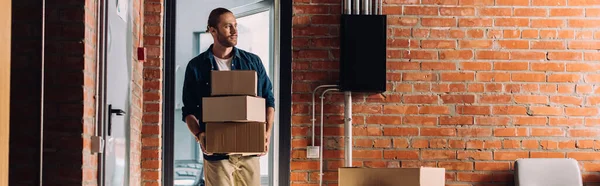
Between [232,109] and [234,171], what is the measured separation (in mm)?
394

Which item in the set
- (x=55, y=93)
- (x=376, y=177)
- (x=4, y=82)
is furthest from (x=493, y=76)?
(x=4, y=82)

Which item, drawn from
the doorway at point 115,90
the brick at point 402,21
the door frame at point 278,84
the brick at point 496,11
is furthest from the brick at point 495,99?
the doorway at point 115,90

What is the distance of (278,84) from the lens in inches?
234

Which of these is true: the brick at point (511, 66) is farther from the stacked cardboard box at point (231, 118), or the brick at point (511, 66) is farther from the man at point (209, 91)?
the stacked cardboard box at point (231, 118)

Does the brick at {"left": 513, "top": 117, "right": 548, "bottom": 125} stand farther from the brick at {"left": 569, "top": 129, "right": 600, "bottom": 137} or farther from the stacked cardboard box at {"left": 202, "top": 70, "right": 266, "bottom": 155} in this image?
the stacked cardboard box at {"left": 202, "top": 70, "right": 266, "bottom": 155}

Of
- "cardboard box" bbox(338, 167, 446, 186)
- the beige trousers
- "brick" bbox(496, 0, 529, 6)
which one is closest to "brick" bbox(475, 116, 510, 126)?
"brick" bbox(496, 0, 529, 6)

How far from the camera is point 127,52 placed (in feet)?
16.8

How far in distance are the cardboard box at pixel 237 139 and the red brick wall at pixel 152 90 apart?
92 cm

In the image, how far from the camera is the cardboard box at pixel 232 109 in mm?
4906

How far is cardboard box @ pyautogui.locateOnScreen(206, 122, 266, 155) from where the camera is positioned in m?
4.96

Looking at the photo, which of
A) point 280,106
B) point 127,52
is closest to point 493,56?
point 280,106

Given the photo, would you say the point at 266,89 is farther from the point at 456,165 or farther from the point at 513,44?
the point at 513,44

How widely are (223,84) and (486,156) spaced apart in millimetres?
1817

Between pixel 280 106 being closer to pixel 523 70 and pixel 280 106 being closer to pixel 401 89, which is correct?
pixel 401 89
